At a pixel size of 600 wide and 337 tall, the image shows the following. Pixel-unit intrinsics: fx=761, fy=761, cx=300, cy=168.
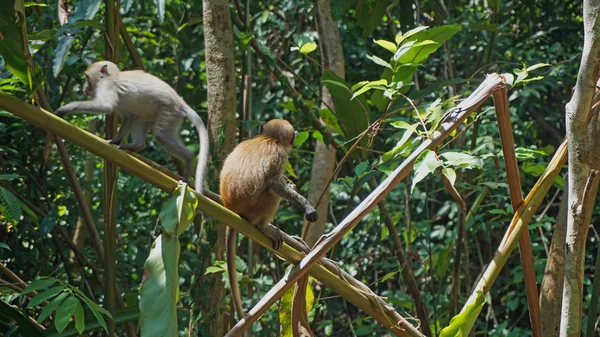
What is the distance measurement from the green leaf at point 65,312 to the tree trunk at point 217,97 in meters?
1.00

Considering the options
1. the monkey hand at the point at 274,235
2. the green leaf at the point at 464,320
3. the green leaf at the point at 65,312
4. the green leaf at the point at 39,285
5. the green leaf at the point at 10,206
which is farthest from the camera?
the green leaf at the point at 10,206

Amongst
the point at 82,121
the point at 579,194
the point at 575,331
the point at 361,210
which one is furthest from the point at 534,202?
the point at 82,121

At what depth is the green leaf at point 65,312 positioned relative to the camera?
3.00 metres

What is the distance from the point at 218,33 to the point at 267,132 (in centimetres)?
58

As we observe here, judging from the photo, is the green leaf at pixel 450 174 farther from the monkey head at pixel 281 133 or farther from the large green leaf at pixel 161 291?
the monkey head at pixel 281 133

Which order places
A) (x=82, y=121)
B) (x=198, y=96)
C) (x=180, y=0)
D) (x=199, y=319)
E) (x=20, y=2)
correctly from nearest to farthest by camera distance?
1. (x=20, y=2)
2. (x=199, y=319)
3. (x=82, y=121)
4. (x=180, y=0)
5. (x=198, y=96)

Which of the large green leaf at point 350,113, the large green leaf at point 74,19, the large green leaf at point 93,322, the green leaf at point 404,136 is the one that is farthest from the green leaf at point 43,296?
the large green leaf at point 350,113

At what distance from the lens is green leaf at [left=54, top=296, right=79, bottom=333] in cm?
300

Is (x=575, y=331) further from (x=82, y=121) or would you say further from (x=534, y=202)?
(x=82, y=121)

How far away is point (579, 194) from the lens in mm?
2465

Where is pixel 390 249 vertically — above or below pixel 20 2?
below

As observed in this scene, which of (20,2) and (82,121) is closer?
(20,2)

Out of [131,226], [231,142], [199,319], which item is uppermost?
[231,142]

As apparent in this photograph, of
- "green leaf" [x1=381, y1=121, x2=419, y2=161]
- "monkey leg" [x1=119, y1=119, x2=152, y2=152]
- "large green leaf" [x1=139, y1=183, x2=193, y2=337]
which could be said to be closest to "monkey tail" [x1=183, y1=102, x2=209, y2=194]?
"monkey leg" [x1=119, y1=119, x2=152, y2=152]
